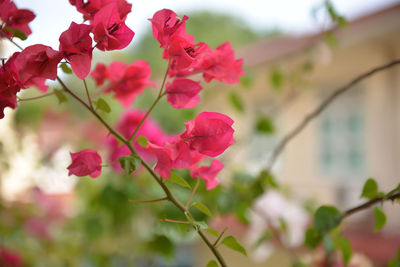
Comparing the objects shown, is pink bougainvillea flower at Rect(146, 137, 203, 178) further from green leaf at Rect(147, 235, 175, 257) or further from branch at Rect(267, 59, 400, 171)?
green leaf at Rect(147, 235, 175, 257)

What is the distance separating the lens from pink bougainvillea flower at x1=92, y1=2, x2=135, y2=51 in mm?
280

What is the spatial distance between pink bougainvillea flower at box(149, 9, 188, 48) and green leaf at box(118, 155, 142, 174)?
0.09 m

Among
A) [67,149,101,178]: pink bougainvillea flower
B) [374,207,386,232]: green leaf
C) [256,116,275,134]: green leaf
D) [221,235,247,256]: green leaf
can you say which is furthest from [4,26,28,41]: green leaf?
[256,116,275,134]: green leaf

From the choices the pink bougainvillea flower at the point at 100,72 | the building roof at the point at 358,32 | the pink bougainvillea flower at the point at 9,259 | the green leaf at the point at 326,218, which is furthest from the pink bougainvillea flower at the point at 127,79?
the building roof at the point at 358,32

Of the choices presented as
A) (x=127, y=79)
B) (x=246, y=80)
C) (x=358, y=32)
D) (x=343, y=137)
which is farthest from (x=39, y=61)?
(x=343, y=137)

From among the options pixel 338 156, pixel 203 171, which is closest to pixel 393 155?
pixel 338 156

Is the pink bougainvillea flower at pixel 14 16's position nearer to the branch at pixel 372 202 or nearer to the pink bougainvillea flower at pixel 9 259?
the branch at pixel 372 202

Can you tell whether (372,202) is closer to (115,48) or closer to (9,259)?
(115,48)

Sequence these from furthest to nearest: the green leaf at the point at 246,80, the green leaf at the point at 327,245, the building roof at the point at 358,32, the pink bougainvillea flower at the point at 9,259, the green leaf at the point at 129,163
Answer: the building roof at the point at 358,32 → the pink bougainvillea flower at the point at 9,259 → the green leaf at the point at 246,80 → the green leaf at the point at 327,245 → the green leaf at the point at 129,163

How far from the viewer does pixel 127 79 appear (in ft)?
1.32

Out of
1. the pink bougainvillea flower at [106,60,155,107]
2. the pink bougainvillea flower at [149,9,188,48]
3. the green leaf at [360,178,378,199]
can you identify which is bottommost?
the green leaf at [360,178,378,199]

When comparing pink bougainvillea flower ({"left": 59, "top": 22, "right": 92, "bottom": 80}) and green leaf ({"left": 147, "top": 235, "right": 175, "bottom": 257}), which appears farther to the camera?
green leaf ({"left": 147, "top": 235, "right": 175, "bottom": 257})

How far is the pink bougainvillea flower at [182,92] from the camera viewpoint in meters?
0.33

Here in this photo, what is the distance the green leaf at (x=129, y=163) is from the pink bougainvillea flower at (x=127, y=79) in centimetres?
13
